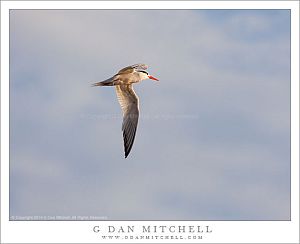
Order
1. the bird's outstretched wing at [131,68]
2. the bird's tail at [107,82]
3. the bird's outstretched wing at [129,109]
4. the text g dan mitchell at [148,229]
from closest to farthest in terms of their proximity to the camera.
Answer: the text g dan mitchell at [148,229] → the bird's outstretched wing at [129,109] → the bird's tail at [107,82] → the bird's outstretched wing at [131,68]

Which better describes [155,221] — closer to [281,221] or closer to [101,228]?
[101,228]

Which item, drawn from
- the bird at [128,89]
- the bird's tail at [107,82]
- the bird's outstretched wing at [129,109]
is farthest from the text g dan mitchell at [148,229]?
the bird's tail at [107,82]

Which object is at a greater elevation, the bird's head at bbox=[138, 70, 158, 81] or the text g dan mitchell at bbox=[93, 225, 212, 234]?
the bird's head at bbox=[138, 70, 158, 81]

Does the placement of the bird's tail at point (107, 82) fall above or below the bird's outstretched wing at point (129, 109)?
above

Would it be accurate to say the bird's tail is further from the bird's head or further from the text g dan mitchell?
the text g dan mitchell

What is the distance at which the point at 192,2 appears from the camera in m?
11.0

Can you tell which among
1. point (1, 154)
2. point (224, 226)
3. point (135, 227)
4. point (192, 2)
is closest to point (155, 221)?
point (135, 227)

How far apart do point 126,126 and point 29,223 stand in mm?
2203

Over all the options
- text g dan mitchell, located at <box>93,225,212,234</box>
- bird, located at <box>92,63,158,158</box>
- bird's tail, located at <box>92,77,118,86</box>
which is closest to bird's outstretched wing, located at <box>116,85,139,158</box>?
bird, located at <box>92,63,158,158</box>

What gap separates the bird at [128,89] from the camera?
37.5 feet

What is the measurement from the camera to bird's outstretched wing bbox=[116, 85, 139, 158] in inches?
444

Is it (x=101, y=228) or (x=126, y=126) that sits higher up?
(x=126, y=126)

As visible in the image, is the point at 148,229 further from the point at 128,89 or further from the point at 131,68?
the point at 131,68

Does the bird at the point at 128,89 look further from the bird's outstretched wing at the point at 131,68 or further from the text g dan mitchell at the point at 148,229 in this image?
the text g dan mitchell at the point at 148,229
